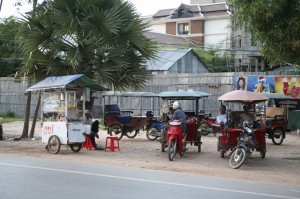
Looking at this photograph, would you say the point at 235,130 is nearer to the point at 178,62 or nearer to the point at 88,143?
the point at 88,143

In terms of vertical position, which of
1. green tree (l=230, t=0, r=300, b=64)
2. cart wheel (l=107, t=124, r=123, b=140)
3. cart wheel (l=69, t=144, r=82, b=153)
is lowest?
cart wheel (l=69, t=144, r=82, b=153)

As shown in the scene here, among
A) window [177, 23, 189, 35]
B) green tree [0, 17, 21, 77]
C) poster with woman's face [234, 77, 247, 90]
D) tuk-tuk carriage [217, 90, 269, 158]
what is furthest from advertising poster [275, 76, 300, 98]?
window [177, 23, 189, 35]

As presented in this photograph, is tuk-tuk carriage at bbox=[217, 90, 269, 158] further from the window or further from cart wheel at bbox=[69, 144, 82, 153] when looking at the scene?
the window

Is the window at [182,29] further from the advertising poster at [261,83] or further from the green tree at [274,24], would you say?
the green tree at [274,24]

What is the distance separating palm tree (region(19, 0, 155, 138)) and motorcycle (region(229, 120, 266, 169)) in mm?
5757

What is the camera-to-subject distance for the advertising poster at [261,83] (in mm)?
26484

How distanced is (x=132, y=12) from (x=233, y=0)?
21.3 ft

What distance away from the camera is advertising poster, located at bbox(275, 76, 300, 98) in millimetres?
26062

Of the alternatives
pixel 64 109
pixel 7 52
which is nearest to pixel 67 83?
pixel 64 109

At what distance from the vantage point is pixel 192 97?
2197 centimetres

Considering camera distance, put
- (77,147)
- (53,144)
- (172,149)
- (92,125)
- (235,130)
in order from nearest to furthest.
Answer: (235,130) < (172,149) < (53,144) < (77,147) < (92,125)

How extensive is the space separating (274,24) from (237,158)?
12.1 feet

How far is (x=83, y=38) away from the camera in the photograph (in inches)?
685

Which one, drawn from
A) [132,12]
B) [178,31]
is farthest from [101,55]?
[178,31]
